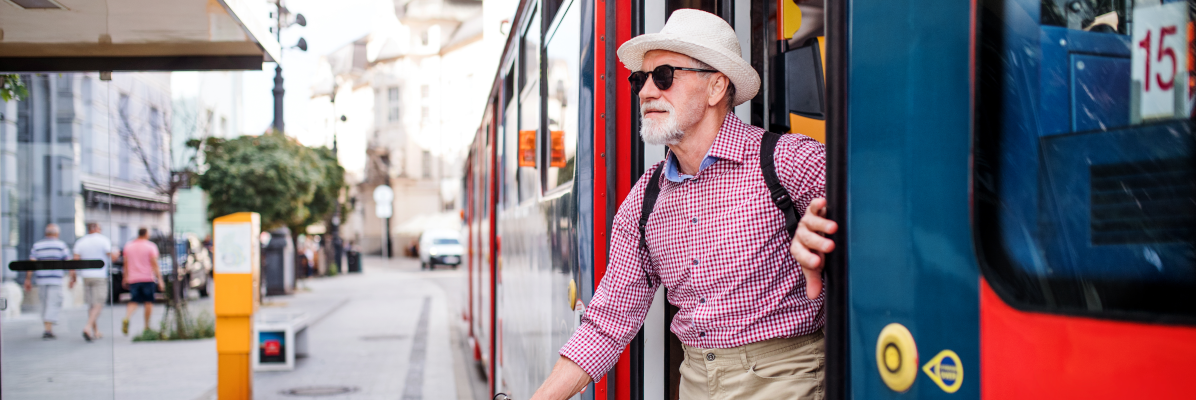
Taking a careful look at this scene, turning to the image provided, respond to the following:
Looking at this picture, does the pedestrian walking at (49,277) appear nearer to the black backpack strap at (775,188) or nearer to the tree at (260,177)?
the black backpack strap at (775,188)

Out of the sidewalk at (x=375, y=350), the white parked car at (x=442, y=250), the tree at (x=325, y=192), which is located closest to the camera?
the sidewalk at (x=375, y=350)

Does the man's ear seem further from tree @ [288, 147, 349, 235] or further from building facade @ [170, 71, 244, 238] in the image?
tree @ [288, 147, 349, 235]

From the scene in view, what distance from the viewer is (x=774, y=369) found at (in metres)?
1.71

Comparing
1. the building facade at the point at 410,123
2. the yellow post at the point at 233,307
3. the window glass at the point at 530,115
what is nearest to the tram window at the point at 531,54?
the window glass at the point at 530,115

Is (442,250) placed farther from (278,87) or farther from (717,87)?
(717,87)

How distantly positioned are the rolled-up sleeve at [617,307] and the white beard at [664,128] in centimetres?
18

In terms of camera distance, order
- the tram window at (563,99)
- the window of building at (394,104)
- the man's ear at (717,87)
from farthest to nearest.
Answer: the window of building at (394,104) → the tram window at (563,99) → the man's ear at (717,87)

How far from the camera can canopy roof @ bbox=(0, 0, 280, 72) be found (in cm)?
378

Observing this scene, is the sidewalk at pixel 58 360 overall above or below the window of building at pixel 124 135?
below

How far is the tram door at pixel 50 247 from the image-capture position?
5.25 m

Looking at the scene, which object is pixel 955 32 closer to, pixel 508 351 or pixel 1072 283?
pixel 1072 283

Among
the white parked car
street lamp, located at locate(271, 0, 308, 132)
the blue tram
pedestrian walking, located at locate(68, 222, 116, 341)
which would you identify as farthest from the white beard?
the white parked car

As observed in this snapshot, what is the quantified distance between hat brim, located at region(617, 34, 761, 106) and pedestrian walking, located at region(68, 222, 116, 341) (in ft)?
14.5

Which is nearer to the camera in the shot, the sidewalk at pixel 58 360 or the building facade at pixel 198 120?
the sidewalk at pixel 58 360
